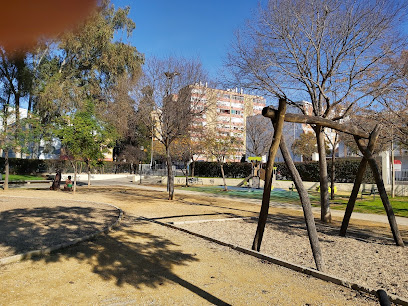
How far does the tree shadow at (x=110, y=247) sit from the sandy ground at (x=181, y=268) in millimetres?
17

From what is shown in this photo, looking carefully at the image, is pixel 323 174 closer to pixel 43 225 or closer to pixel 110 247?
pixel 110 247

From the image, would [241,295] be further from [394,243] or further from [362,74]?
[362,74]

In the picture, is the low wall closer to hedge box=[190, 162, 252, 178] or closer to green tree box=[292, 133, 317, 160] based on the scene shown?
hedge box=[190, 162, 252, 178]

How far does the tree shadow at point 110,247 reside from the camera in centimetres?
471

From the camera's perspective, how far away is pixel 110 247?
253 inches

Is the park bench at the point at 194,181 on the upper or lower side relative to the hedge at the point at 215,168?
lower

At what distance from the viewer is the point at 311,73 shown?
37.7 ft

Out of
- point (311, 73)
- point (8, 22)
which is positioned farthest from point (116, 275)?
point (311, 73)

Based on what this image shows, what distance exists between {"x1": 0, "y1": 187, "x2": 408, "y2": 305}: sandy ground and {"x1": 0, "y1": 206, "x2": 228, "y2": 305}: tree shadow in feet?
0.06

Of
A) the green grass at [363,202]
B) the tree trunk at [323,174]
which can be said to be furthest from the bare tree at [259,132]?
the tree trunk at [323,174]

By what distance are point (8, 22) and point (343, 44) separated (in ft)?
37.3

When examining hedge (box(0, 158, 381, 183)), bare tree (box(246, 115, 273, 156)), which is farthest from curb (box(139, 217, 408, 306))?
bare tree (box(246, 115, 273, 156))

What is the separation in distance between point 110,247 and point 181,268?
6.55 feet

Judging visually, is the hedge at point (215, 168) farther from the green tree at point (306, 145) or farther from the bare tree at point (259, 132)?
the green tree at point (306, 145)
